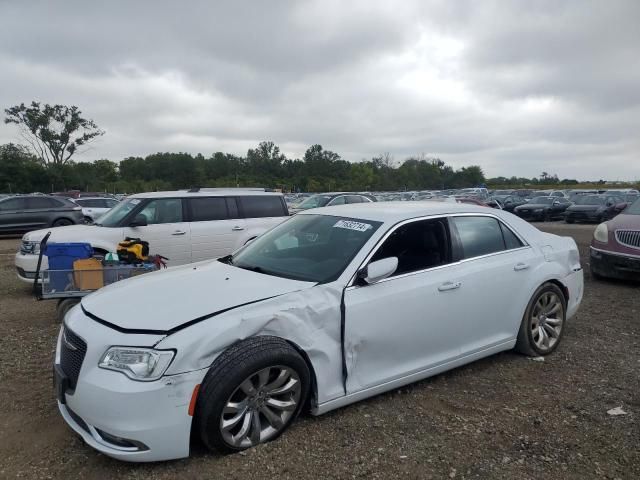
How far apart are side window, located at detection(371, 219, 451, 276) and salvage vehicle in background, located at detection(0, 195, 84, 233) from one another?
15727 mm

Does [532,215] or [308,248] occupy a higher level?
[308,248]

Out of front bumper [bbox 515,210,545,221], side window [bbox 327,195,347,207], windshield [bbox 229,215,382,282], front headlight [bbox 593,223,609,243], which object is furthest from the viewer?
front bumper [bbox 515,210,545,221]

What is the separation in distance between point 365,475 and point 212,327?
1249mm

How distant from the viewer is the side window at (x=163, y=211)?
7887mm

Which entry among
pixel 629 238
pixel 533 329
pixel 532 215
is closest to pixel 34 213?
pixel 533 329

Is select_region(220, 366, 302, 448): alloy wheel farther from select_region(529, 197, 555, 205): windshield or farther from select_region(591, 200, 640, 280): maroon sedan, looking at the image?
select_region(529, 197, 555, 205): windshield

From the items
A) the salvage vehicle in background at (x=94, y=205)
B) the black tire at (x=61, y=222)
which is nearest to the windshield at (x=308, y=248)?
the black tire at (x=61, y=222)

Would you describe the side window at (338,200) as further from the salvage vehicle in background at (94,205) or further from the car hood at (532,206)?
the car hood at (532,206)

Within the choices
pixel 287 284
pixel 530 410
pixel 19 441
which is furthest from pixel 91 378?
pixel 530 410

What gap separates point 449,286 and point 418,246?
0.41m

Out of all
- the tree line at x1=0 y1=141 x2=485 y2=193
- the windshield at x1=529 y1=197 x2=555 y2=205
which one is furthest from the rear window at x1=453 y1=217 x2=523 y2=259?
the tree line at x1=0 y1=141 x2=485 y2=193

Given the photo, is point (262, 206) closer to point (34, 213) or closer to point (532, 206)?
point (34, 213)

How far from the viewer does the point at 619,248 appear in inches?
309

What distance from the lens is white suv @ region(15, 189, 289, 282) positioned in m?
7.30
